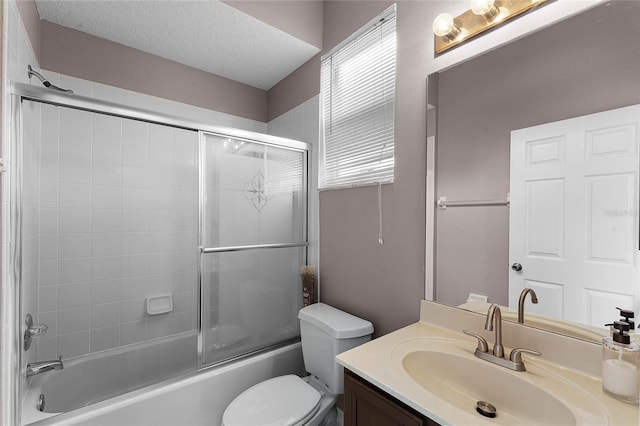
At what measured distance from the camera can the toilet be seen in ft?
4.26

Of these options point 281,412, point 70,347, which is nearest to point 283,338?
point 281,412

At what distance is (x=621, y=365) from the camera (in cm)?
75

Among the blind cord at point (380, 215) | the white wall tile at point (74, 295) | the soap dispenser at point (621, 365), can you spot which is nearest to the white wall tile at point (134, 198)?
the white wall tile at point (74, 295)

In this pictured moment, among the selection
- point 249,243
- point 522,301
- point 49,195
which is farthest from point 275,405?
point 49,195

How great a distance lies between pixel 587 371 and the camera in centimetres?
87

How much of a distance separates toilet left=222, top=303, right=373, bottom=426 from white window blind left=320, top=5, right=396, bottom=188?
790 millimetres

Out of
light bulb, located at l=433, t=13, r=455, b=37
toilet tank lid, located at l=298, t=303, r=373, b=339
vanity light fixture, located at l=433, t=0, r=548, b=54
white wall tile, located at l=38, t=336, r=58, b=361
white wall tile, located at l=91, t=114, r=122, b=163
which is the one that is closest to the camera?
vanity light fixture, located at l=433, t=0, r=548, b=54

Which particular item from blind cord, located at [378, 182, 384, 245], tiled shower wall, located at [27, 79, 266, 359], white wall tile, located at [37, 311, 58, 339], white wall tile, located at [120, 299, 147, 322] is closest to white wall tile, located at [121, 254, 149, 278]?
tiled shower wall, located at [27, 79, 266, 359]

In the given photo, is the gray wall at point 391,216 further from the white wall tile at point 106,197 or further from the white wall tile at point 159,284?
the white wall tile at point 106,197

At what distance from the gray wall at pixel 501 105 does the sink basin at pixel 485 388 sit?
0.90ft

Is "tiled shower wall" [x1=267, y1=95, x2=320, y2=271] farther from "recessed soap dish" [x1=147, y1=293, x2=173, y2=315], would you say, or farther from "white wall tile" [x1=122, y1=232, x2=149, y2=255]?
"white wall tile" [x1=122, y1=232, x2=149, y2=255]

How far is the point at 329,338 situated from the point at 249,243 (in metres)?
0.75

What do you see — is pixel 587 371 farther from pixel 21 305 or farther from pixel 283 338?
pixel 21 305

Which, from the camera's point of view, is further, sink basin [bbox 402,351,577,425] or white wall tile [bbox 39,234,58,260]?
white wall tile [bbox 39,234,58,260]
